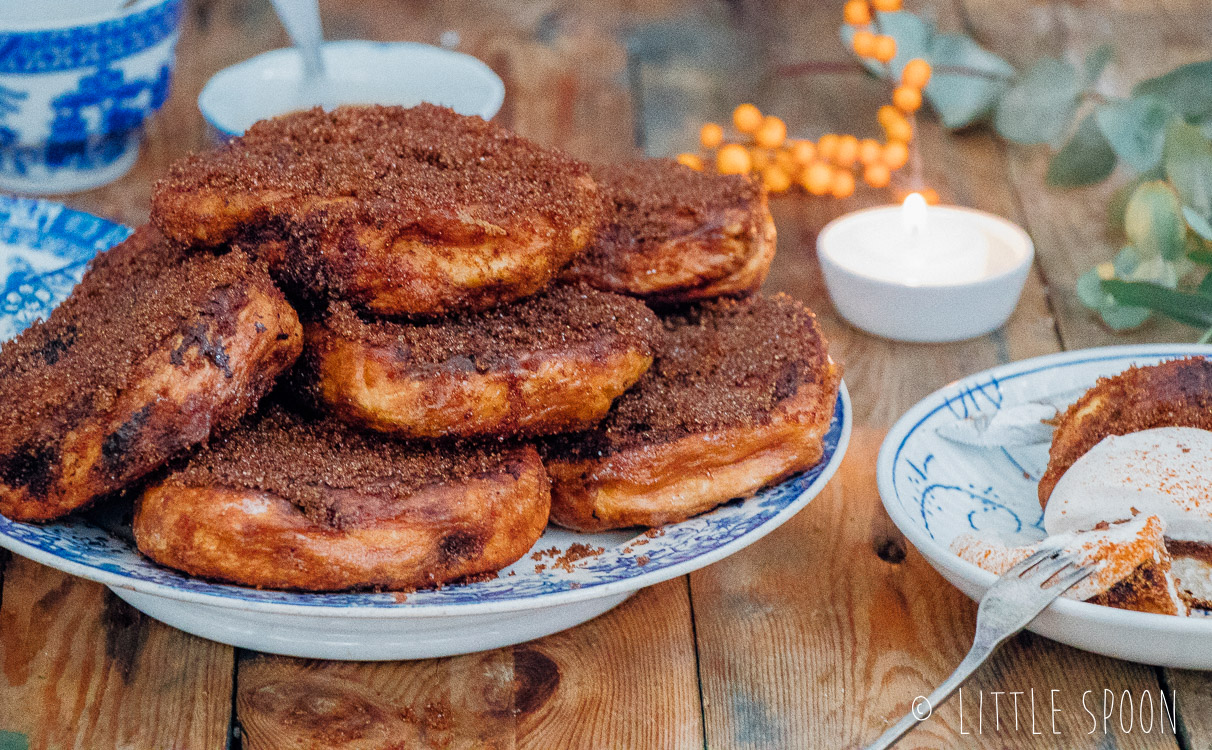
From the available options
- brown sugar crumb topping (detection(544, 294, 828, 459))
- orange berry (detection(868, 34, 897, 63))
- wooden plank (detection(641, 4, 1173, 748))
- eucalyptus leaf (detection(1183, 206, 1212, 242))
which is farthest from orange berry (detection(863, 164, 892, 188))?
brown sugar crumb topping (detection(544, 294, 828, 459))

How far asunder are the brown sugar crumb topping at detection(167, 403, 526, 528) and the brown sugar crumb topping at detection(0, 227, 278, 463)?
96 mm

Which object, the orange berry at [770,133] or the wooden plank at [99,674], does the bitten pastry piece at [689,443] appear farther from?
the orange berry at [770,133]

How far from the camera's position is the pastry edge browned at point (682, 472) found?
1.16m

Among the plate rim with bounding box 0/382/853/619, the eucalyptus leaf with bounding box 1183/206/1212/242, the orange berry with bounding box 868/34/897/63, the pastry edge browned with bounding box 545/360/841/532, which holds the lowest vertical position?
Result: the eucalyptus leaf with bounding box 1183/206/1212/242

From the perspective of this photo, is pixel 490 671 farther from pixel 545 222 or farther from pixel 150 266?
pixel 150 266

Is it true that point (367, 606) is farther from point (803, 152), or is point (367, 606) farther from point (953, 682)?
point (803, 152)

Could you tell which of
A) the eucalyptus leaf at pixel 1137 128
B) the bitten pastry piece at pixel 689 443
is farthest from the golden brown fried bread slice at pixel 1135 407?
the eucalyptus leaf at pixel 1137 128

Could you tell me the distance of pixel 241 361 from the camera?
1039 millimetres

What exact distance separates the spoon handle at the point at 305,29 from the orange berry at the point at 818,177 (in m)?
0.91

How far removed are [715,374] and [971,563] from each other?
33cm

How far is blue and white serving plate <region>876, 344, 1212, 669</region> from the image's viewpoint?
1.02 metres

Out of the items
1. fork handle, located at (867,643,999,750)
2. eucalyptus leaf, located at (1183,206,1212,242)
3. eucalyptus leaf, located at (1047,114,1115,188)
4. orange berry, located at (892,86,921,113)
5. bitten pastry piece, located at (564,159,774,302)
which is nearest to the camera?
fork handle, located at (867,643,999,750)

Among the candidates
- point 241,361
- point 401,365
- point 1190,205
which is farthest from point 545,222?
point 1190,205

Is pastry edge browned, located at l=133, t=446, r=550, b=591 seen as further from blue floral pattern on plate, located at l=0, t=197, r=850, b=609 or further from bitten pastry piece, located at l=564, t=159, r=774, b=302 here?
bitten pastry piece, located at l=564, t=159, r=774, b=302
